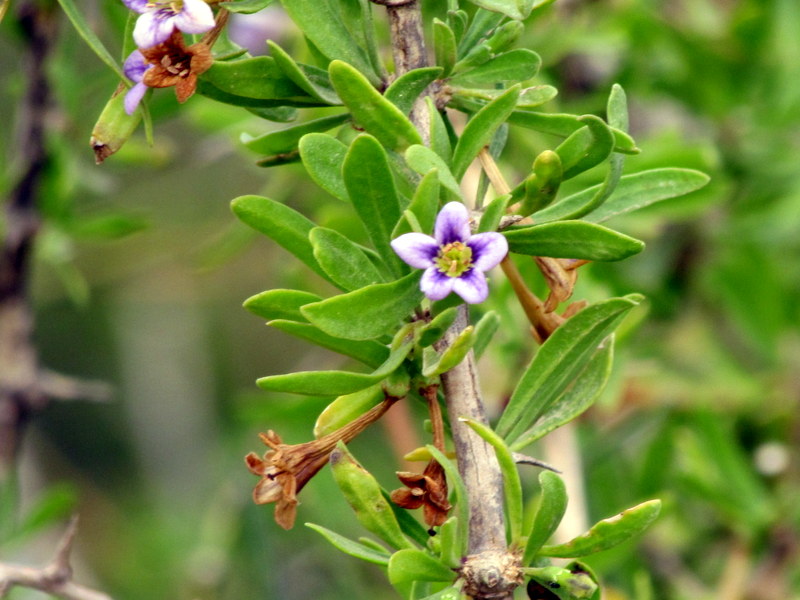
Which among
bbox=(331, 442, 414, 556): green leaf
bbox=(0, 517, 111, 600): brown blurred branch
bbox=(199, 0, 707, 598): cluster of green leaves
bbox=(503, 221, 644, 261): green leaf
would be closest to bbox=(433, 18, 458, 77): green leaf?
bbox=(199, 0, 707, 598): cluster of green leaves

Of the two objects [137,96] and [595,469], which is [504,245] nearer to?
[137,96]

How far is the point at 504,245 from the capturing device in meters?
0.46

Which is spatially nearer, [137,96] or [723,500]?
[137,96]

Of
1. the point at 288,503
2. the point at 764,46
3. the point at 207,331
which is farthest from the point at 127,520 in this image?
the point at 288,503

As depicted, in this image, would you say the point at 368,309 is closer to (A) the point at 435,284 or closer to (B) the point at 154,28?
(A) the point at 435,284

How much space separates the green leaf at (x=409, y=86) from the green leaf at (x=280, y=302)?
0.36ft

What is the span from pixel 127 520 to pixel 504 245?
2.32 metres

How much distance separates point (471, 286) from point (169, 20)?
0.19 metres

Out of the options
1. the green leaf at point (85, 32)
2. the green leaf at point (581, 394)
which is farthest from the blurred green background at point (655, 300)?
the green leaf at point (85, 32)

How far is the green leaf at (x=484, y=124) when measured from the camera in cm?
48

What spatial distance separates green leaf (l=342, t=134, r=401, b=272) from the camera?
0.46 m

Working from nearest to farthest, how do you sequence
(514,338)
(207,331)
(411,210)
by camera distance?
1. (411,210)
2. (514,338)
3. (207,331)

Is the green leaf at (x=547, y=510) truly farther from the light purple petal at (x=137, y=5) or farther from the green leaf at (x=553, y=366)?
the light purple petal at (x=137, y=5)

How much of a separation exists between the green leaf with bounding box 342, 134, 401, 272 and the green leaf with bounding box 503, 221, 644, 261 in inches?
2.4
